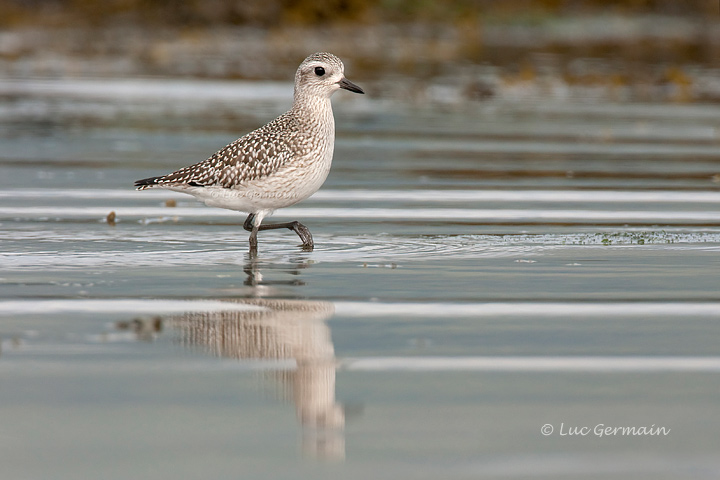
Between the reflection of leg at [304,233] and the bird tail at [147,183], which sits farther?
the bird tail at [147,183]

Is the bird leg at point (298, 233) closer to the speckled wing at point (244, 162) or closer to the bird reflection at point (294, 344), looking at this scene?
the speckled wing at point (244, 162)

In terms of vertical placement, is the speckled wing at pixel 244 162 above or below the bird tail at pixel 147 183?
above

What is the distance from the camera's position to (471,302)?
7980mm

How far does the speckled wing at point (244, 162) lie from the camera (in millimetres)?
10000

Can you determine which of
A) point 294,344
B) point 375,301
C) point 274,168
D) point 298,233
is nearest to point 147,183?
point 274,168

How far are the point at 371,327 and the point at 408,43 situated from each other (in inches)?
1539

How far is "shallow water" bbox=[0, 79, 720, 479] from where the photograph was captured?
5160 millimetres

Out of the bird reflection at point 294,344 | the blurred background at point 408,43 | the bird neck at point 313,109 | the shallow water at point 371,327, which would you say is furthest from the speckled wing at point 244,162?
the blurred background at point 408,43

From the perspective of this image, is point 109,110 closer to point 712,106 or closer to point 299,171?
point 712,106

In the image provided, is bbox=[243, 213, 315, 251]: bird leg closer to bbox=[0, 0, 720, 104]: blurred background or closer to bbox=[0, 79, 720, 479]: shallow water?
bbox=[0, 79, 720, 479]: shallow water

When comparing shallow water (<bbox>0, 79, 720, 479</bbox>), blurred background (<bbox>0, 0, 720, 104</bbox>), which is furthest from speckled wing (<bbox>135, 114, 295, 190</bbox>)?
blurred background (<bbox>0, 0, 720, 104</bbox>)

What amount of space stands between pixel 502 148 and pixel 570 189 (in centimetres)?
391

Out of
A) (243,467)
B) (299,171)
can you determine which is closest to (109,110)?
(299,171)

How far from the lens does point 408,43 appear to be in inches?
1801
